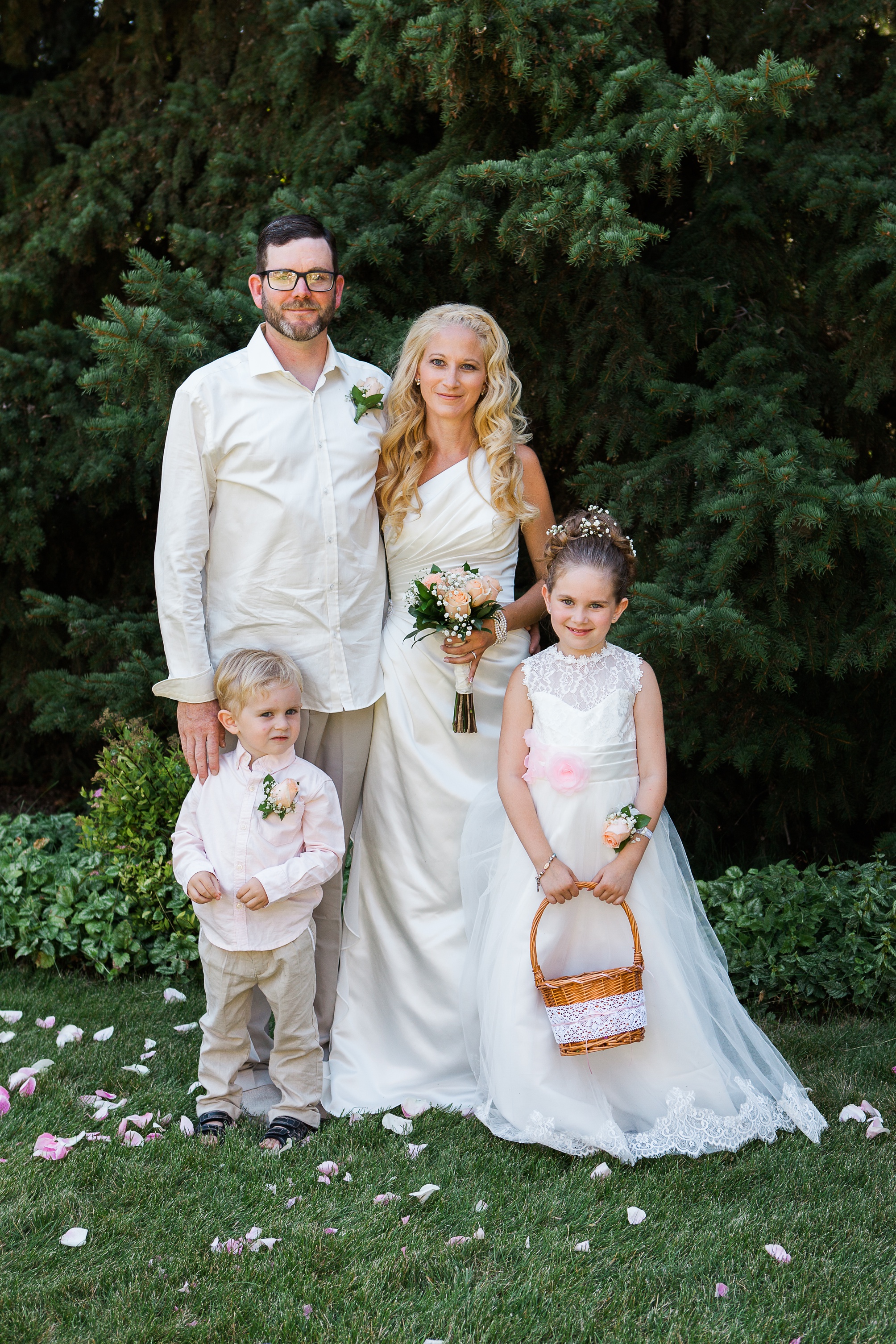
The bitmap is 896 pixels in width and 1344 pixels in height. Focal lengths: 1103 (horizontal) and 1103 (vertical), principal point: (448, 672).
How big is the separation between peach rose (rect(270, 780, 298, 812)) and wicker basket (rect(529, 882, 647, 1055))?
0.85 metres

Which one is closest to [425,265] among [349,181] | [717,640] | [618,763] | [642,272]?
[349,181]

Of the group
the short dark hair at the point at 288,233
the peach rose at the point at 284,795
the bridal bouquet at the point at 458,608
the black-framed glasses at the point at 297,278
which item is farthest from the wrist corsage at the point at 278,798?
the short dark hair at the point at 288,233

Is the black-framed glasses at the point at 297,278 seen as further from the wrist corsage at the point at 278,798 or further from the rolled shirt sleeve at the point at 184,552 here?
the wrist corsage at the point at 278,798

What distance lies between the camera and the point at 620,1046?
3.14 meters

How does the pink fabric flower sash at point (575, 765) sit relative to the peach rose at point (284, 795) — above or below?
above

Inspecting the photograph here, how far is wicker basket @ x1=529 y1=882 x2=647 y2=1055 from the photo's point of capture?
9.32ft

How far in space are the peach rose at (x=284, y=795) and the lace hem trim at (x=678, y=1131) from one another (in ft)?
3.45

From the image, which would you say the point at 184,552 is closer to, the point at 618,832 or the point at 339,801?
the point at 339,801

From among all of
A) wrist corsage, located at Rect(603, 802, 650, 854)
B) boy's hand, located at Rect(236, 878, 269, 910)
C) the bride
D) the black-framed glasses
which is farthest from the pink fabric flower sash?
the black-framed glasses

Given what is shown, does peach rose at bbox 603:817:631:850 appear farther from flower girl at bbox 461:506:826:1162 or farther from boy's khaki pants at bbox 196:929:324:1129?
boy's khaki pants at bbox 196:929:324:1129

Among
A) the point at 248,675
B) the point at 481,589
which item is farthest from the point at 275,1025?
the point at 481,589

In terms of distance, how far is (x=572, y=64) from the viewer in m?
3.88

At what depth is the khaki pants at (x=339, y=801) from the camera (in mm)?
3535

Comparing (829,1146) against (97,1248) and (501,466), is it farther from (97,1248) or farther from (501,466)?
(501,466)
